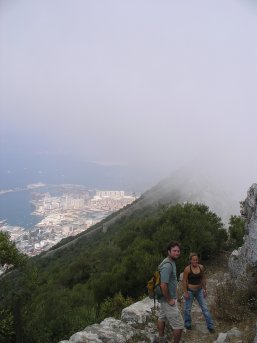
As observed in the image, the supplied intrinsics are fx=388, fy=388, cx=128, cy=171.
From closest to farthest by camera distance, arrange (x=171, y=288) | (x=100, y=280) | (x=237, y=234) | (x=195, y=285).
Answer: (x=171, y=288)
(x=195, y=285)
(x=100, y=280)
(x=237, y=234)

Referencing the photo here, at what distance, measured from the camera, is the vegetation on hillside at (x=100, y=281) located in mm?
10727

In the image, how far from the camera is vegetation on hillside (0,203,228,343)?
1073cm

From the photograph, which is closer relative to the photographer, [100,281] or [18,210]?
[100,281]

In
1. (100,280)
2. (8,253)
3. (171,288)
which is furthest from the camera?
(100,280)

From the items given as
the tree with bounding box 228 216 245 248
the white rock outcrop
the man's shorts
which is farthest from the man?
the tree with bounding box 228 216 245 248

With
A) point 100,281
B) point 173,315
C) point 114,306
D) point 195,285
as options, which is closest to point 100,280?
point 100,281

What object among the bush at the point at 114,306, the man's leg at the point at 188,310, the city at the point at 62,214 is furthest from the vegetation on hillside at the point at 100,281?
the city at the point at 62,214

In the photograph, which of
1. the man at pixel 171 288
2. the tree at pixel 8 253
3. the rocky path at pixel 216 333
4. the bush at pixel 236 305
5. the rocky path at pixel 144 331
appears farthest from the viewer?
the tree at pixel 8 253

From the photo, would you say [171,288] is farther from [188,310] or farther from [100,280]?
[100,280]

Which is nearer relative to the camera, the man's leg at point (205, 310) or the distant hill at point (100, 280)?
the man's leg at point (205, 310)

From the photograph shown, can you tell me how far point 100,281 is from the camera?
1570cm

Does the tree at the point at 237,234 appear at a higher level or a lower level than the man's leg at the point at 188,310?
higher

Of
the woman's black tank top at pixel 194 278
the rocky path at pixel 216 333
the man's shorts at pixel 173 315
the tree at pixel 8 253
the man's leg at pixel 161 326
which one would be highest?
the tree at pixel 8 253

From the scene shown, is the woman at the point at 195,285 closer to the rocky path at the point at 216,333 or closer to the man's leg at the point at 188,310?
the man's leg at the point at 188,310
